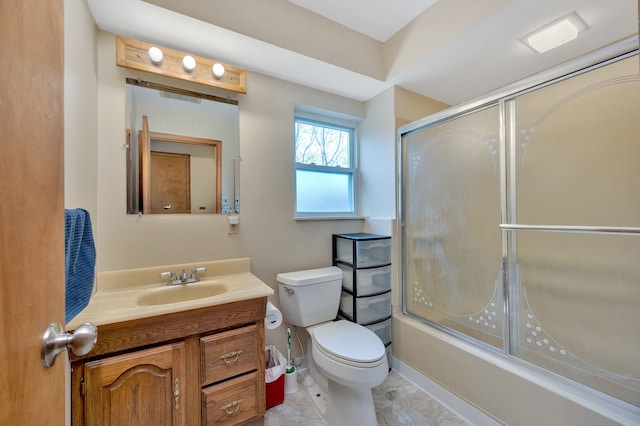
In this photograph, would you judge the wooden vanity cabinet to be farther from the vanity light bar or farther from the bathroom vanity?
the vanity light bar

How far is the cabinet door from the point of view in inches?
37.8

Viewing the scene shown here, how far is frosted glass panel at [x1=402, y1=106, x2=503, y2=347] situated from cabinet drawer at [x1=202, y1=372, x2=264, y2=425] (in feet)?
4.17

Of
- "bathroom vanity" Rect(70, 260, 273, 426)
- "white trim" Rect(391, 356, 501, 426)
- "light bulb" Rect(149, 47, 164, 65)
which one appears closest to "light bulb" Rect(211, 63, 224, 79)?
"light bulb" Rect(149, 47, 164, 65)

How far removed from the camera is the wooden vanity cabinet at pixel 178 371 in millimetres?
965

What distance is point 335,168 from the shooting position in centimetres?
221

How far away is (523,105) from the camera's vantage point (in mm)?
1381

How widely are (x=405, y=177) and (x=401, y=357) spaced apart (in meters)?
1.36

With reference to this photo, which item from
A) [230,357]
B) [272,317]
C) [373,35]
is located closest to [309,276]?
[272,317]

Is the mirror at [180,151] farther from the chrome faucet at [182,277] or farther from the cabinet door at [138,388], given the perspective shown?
the cabinet door at [138,388]

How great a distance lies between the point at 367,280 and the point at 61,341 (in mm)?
1644

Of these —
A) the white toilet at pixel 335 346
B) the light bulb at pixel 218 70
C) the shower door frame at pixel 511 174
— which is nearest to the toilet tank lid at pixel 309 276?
the white toilet at pixel 335 346

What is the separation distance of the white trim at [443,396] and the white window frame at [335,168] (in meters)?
→ 1.19

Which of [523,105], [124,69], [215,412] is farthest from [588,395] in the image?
[124,69]

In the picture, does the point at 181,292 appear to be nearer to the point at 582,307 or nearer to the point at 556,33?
the point at 582,307
